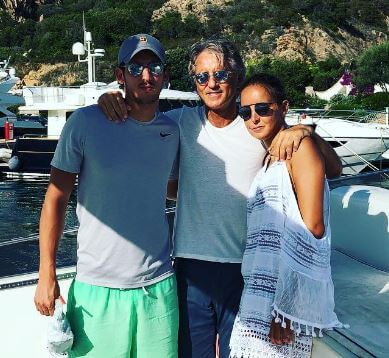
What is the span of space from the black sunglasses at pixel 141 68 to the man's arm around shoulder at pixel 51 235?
0.47 metres

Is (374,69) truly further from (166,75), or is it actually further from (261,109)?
(261,109)

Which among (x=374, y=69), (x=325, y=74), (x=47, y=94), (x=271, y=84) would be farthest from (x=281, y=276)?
(x=325, y=74)

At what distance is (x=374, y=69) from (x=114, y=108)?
1764 inches

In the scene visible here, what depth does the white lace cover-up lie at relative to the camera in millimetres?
1993

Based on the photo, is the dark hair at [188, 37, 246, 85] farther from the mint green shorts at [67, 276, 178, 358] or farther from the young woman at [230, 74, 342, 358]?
the mint green shorts at [67, 276, 178, 358]

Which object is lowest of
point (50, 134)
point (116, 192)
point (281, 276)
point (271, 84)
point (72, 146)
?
point (50, 134)

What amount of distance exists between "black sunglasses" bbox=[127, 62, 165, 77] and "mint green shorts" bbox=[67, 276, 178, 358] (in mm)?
835

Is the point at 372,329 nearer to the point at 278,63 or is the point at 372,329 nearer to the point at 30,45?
the point at 278,63

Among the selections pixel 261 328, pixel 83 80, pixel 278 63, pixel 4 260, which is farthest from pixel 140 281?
pixel 83 80

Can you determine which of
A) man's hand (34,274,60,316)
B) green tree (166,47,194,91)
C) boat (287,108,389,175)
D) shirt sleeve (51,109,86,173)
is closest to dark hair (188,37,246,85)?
shirt sleeve (51,109,86,173)

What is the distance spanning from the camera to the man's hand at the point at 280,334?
2.03 m

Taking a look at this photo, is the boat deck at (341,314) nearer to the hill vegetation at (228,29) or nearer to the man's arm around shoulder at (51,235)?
the man's arm around shoulder at (51,235)

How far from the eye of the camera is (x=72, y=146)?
7.06 ft

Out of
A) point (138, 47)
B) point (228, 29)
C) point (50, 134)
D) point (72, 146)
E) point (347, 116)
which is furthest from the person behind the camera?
point (228, 29)
